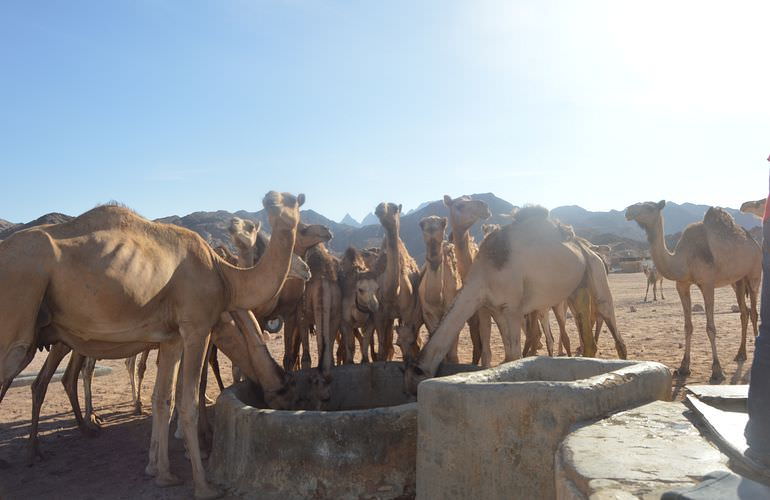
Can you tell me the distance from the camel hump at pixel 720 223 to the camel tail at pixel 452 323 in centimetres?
567

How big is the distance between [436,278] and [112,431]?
484 centimetres

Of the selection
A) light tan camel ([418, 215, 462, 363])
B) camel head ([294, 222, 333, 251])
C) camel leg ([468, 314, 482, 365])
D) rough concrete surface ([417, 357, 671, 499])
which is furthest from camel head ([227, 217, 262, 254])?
rough concrete surface ([417, 357, 671, 499])

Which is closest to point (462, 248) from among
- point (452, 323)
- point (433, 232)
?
point (433, 232)

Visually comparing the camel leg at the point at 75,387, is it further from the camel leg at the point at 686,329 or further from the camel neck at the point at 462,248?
the camel leg at the point at 686,329

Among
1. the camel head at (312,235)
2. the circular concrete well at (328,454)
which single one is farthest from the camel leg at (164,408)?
the camel head at (312,235)

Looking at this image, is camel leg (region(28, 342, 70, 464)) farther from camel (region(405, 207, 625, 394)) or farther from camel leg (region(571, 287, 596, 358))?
camel leg (region(571, 287, 596, 358))

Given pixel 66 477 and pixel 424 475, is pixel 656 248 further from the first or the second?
pixel 66 477

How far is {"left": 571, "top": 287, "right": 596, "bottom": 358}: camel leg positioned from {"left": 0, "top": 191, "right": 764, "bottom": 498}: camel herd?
0.02 meters

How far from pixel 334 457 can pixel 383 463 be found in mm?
395

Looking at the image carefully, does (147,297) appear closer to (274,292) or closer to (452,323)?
(274,292)

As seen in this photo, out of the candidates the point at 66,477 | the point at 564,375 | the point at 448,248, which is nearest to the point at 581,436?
the point at 564,375

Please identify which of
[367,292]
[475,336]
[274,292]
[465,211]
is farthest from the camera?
[475,336]

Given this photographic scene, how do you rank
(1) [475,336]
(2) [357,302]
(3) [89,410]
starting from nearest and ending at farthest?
1. (3) [89,410]
2. (2) [357,302]
3. (1) [475,336]

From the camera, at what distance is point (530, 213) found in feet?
24.4
